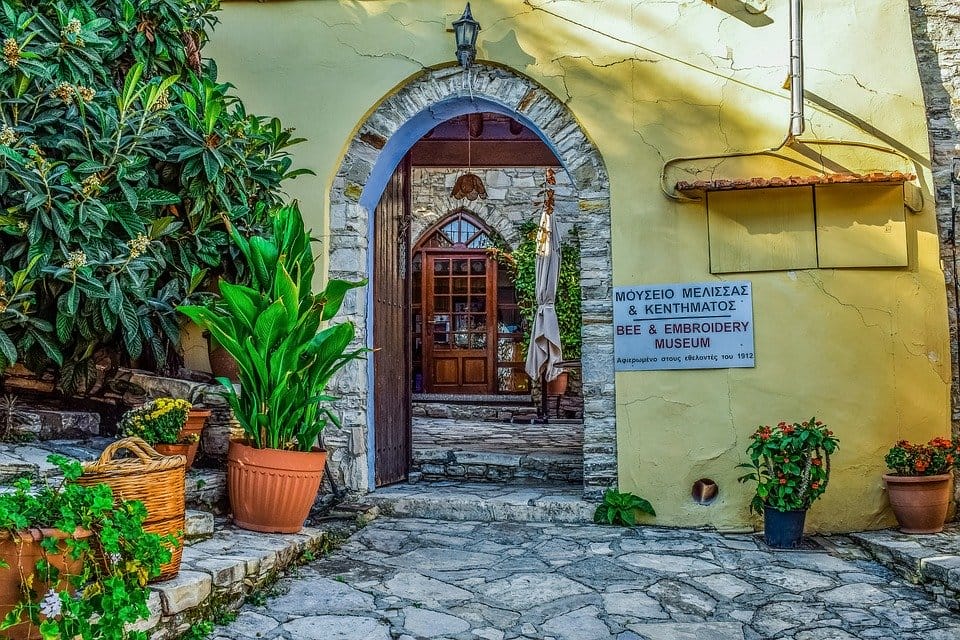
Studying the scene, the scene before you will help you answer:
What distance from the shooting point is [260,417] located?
13.8 ft

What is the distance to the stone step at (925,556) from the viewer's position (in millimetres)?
3613

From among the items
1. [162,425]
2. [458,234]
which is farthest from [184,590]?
[458,234]

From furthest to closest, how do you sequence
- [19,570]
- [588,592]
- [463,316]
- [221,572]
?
[463,316], [588,592], [221,572], [19,570]

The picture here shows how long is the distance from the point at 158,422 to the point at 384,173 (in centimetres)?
235

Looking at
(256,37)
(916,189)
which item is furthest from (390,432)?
(916,189)

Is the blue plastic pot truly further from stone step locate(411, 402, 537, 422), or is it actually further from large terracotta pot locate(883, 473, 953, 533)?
stone step locate(411, 402, 537, 422)

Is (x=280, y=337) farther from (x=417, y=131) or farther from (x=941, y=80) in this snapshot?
(x=941, y=80)

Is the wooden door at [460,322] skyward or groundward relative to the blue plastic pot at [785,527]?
skyward

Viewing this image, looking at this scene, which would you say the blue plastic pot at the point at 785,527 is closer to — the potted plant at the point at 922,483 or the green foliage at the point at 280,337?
the potted plant at the point at 922,483

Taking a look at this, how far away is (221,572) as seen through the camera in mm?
3266

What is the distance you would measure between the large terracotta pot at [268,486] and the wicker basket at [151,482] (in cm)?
94

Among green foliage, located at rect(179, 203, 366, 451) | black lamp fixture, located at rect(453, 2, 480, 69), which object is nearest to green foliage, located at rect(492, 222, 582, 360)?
black lamp fixture, located at rect(453, 2, 480, 69)

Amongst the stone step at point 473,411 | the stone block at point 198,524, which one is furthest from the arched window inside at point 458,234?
the stone block at point 198,524

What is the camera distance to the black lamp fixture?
16.9 ft
